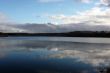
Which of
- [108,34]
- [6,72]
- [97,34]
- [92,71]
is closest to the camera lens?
[6,72]

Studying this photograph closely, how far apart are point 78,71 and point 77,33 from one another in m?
169

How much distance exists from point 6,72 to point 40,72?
7.97ft

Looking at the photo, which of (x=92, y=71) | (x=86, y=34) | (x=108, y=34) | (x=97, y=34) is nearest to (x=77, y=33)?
(x=86, y=34)

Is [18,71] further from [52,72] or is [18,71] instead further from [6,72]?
[52,72]

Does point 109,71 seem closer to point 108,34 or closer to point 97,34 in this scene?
point 108,34

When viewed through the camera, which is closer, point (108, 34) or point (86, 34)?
point (108, 34)

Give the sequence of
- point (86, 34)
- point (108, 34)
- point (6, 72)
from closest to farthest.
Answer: point (6, 72), point (108, 34), point (86, 34)

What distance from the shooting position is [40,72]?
17531 mm

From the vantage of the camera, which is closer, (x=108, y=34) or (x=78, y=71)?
(x=78, y=71)

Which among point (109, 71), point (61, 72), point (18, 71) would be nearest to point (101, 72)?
point (109, 71)

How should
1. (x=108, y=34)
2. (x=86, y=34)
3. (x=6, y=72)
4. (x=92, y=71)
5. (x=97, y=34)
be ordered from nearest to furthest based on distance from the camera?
(x=6, y=72), (x=92, y=71), (x=108, y=34), (x=97, y=34), (x=86, y=34)

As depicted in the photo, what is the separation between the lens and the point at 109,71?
56.7 feet

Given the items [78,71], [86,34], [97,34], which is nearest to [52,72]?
[78,71]

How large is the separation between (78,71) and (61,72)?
1.40m
